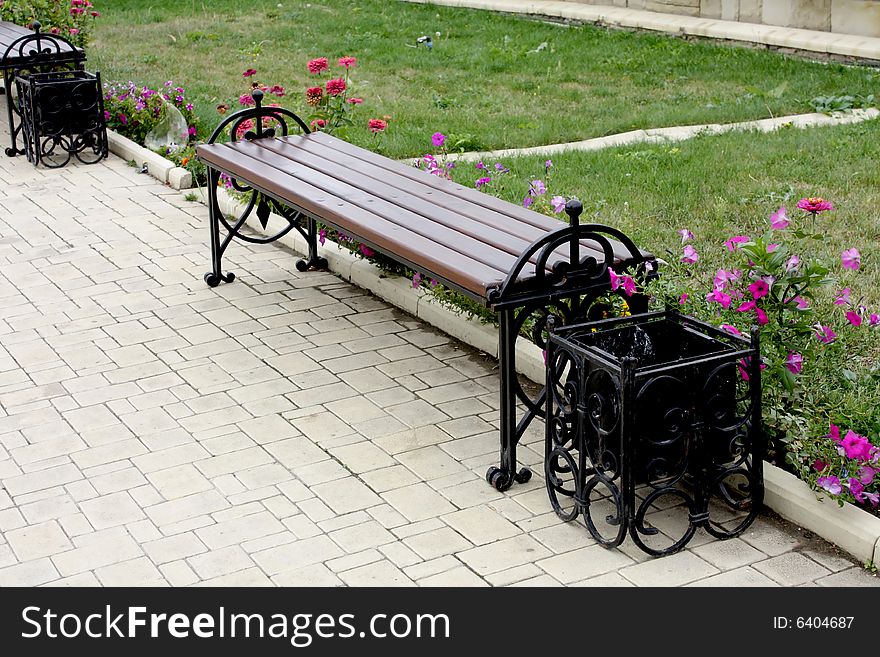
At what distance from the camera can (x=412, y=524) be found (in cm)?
401

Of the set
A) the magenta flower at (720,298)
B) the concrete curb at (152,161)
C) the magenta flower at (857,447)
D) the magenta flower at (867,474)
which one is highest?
the magenta flower at (720,298)

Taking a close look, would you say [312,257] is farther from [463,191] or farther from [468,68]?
A: [468,68]

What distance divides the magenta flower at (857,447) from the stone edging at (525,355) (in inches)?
7.8

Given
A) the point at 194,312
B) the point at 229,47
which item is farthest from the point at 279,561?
the point at 229,47

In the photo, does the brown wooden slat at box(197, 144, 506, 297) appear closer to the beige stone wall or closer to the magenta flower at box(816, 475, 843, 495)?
the magenta flower at box(816, 475, 843, 495)

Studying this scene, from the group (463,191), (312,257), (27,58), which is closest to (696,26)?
(27,58)

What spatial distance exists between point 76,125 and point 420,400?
5098 mm

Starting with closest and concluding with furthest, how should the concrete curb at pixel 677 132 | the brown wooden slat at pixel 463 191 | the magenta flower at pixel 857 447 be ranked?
the magenta flower at pixel 857 447 < the brown wooden slat at pixel 463 191 < the concrete curb at pixel 677 132

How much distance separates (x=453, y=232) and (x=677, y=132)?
490cm

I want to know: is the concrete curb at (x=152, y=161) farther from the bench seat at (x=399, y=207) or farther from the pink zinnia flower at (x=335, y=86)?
the bench seat at (x=399, y=207)

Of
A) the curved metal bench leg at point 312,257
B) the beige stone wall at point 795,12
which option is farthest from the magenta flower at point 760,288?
the beige stone wall at point 795,12

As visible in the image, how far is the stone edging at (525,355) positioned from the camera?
12.2ft

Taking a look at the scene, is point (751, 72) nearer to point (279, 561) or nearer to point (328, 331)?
point (328, 331)

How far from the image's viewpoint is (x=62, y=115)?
8.88 m
